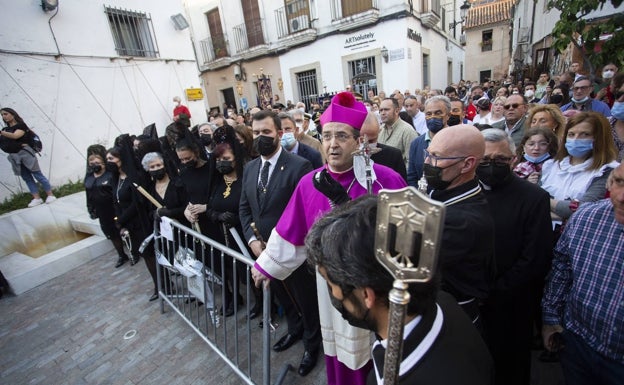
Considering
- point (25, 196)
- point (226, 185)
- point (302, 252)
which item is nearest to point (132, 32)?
point (25, 196)

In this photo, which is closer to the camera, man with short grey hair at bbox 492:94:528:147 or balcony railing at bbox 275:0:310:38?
man with short grey hair at bbox 492:94:528:147

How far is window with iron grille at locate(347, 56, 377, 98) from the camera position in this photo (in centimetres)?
1423

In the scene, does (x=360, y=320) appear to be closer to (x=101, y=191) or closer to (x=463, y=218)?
(x=463, y=218)

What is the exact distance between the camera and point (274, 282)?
9.93 ft

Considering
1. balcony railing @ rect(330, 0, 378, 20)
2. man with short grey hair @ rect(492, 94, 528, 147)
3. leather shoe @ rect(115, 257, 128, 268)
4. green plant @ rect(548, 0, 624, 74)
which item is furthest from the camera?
balcony railing @ rect(330, 0, 378, 20)

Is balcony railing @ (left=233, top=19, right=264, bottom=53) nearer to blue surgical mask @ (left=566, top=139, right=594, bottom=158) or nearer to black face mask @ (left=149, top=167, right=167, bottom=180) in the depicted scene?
black face mask @ (left=149, top=167, right=167, bottom=180)

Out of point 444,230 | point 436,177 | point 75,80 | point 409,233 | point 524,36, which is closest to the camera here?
point 409,233

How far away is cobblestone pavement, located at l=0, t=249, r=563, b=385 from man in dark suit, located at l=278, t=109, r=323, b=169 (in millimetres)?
2008

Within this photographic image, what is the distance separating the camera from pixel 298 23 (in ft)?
50.1

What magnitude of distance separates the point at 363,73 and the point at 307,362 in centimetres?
1353

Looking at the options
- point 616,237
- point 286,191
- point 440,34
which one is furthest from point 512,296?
point 440,34

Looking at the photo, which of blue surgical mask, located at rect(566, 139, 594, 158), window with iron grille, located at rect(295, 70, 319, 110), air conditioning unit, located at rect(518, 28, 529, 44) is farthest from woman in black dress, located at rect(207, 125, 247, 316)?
air conditioning unit, located at rect(518, 28, 529, 44)

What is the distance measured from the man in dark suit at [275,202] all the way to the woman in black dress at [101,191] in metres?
2.42

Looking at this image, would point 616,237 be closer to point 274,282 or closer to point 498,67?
point 274,282
